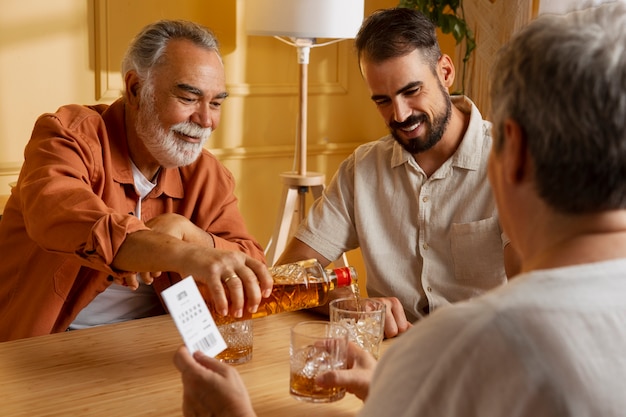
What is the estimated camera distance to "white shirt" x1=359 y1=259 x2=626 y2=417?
79cm

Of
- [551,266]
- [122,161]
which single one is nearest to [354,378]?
[551,266]

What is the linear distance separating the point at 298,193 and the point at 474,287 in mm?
1697

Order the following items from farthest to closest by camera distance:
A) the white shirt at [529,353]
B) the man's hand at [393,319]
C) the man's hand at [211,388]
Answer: the man's hand at [393,319]
the man's hand at [211,388]
the white shirt at [529,353]

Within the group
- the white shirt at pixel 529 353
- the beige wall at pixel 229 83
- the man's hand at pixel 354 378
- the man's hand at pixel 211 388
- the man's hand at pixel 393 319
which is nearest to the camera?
the white shirt at pixel 529 353

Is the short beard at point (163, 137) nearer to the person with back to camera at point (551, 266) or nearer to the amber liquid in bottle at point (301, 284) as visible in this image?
the amber liquid in bottle at point (301, 284)

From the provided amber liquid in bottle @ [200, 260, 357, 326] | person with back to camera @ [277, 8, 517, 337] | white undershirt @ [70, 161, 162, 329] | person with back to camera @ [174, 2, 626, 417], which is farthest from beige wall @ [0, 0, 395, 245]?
person with back to camera @ [174, 2, 626, 417]

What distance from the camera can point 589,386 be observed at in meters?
0.79

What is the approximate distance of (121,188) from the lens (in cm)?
219

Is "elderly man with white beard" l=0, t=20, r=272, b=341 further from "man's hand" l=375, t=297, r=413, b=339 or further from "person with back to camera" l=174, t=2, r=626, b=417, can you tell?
"person with back to camera" l=174, t=2, r=626, b=417

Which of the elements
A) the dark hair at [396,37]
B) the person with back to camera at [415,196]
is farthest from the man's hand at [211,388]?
the dark hair at [396,37]

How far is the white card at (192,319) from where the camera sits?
1207 mm

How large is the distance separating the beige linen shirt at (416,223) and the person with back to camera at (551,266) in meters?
1.18

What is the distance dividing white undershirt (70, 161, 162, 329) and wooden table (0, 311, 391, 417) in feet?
1.15

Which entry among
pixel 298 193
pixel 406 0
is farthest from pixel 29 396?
pixel 406 0
